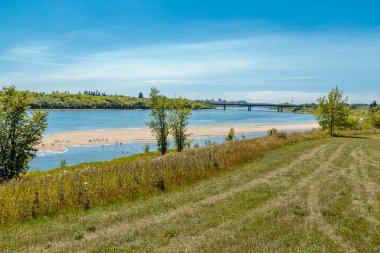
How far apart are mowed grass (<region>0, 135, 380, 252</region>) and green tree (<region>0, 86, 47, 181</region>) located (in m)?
10.7

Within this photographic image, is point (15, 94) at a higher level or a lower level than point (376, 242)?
higher

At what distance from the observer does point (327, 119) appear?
53125 mm

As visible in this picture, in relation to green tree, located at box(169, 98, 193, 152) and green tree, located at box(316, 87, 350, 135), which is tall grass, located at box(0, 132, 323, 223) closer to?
green tree, located at box(169, 98, 193, 152)

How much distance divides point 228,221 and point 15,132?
1601 centimetres

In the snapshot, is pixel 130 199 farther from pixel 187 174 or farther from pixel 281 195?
pixel 281 195

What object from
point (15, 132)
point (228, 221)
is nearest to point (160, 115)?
point (15, 132)

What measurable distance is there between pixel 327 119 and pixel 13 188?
50542mm

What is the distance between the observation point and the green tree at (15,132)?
64.5 ft

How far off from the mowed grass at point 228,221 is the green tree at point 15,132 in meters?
10.7

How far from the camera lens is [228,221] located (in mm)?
10188

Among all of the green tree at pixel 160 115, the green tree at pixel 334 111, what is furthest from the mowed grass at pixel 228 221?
the green tree at pixel 334 111

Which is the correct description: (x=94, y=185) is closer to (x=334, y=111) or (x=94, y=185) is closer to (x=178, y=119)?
(x=178, y=119)

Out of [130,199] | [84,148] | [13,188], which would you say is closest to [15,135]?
[13,188]

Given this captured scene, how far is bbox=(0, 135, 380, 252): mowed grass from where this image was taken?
8.44m
